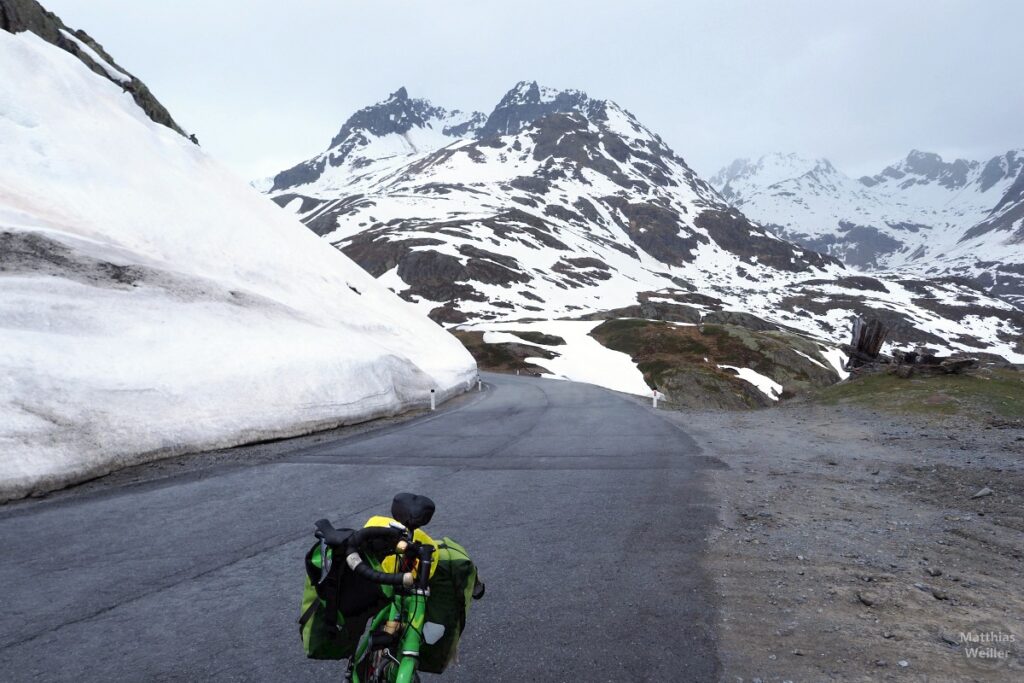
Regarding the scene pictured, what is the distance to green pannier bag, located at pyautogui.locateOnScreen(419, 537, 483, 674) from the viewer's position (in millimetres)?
3824

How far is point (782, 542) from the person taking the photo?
8344mm

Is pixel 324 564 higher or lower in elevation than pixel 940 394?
lower

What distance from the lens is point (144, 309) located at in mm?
19734

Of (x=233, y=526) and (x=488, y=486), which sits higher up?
(x=488, y=486)

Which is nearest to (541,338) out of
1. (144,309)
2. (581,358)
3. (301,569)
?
(581,358)

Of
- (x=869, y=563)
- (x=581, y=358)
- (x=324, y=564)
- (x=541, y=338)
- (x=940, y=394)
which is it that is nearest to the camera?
(x=324, y=564)

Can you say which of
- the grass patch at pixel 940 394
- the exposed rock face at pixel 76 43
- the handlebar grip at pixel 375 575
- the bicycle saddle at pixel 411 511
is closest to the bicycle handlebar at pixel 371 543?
the handlebar grip at pixel 375 575

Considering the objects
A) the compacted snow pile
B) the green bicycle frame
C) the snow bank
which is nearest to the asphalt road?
the green bicycle frame

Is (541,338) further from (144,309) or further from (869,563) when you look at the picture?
(869,563)

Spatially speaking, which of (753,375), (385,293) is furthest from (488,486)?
(753,375)

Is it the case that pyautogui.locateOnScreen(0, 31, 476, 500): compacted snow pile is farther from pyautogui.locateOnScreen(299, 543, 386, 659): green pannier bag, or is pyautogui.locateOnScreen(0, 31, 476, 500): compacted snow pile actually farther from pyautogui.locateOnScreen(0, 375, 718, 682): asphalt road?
pyautogui.locateOnScreen(299, 543, 386, 659): green pannier bag

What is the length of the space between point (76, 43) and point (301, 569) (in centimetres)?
4779

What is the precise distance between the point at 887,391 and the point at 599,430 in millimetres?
14966

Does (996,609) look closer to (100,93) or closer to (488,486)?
(488,486)
